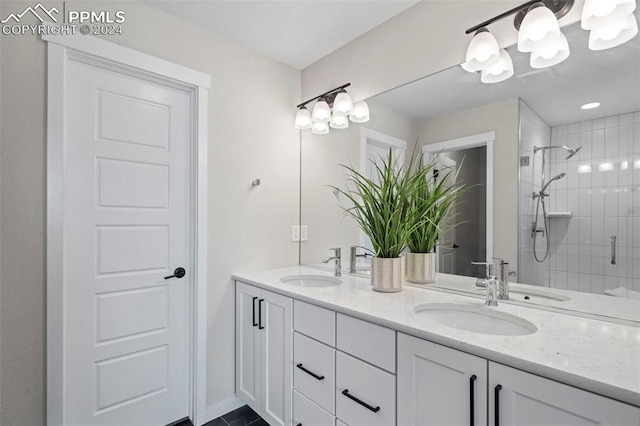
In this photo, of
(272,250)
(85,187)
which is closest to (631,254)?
(272,250)

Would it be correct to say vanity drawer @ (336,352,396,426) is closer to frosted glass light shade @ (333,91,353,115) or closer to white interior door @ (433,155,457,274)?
white interior door @ (433,155,457,274)

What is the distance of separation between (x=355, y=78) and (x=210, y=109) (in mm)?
954

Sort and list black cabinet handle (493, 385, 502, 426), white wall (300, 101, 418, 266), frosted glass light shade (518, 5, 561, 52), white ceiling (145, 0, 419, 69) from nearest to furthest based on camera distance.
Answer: black cabinet handle (493, 385, 502, 426)
frosted glass light shade (518, 5, 561, 52)
white ceiling (145, 0, 419, 69)
white wall (300, 101, 418, 266)

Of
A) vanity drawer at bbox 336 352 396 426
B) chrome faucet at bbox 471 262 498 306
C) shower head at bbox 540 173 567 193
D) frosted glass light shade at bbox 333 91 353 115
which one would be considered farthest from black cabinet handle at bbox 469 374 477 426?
frosted glass light shade at bbox 333 91 353 115

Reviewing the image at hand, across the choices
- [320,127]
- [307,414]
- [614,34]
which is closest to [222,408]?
[307,414]

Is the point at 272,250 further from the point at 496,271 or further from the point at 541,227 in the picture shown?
the point at 541,227

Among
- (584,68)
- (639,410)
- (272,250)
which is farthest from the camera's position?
(272,250)

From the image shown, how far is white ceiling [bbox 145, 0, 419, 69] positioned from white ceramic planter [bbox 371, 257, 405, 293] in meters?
1.39

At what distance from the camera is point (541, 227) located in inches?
51.1

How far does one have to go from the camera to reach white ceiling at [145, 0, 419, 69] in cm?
168

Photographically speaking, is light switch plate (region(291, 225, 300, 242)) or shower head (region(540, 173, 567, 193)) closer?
shower head (region(540, 173, 567, 193))

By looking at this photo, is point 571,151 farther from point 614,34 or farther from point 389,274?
point 389,274

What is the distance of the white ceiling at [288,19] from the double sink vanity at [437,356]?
154cm

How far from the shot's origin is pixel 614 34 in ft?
3.66
